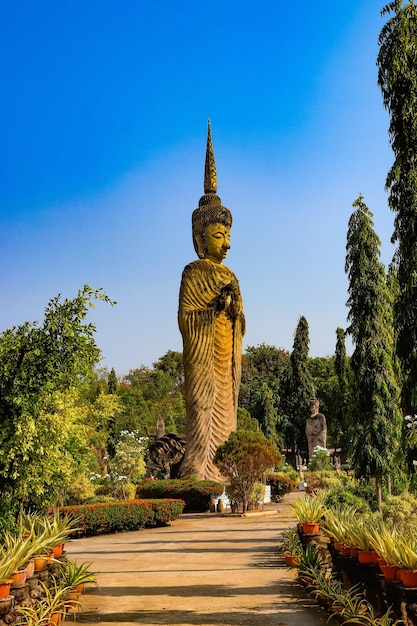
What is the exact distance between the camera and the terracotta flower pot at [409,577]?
464 cm

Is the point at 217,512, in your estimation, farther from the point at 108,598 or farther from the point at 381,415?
the point at 108,598

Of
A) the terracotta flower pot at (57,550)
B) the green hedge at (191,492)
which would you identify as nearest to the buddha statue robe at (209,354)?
the green hedge at (191,492)

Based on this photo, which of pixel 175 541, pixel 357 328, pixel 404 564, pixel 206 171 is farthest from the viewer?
pixel 206 171

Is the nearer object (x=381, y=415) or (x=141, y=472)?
(x=381, y=415)

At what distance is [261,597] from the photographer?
22.4 feet

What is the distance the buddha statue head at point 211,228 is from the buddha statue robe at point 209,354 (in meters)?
0.73

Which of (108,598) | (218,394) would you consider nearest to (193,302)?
(218,394)

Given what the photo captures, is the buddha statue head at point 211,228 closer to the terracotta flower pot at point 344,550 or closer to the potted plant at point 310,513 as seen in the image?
the potted plant at point 310,513

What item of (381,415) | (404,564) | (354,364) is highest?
(354,364)

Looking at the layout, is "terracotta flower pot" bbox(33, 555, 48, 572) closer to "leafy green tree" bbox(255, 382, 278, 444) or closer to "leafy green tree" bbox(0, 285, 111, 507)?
"leafy green tree" bbox(0, 285, 111, 507)

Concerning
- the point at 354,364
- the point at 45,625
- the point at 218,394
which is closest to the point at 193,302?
the point at 218,394

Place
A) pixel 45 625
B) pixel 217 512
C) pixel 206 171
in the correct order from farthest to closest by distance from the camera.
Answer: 1. pixel 206 171
2. pixel 217 512
3. pixel 45 625

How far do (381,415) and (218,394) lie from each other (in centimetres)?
1061

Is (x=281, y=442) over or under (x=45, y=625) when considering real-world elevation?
over
